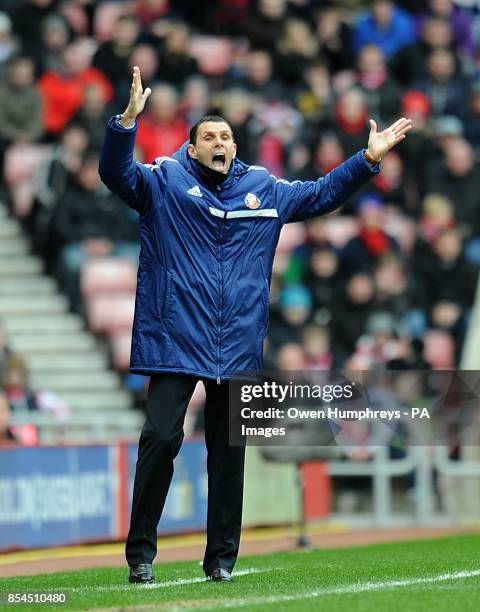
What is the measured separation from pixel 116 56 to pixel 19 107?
4.96 feet

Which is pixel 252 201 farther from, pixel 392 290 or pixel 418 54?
pixel 418 54

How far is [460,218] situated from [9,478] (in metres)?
7.26

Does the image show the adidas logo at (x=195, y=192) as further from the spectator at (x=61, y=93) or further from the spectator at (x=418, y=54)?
the spectator at (x=418, y=54)

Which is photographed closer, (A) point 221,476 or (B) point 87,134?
(A) point 221,476

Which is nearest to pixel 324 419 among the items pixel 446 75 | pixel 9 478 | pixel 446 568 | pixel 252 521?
pixel 446 568

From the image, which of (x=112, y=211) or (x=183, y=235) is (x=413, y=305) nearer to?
(x=112, y=211)

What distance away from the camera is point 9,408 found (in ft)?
44.1

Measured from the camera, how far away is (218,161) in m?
8.36

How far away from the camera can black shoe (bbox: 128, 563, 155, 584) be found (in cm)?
824

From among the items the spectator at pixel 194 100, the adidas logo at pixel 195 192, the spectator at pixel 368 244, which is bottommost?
the spectator at pixel 368 244

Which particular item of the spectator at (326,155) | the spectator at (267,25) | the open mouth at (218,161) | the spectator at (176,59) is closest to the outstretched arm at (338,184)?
the open mouth at (218,161)

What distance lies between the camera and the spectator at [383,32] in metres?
19.5

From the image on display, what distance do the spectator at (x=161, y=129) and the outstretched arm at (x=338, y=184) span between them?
821cm
